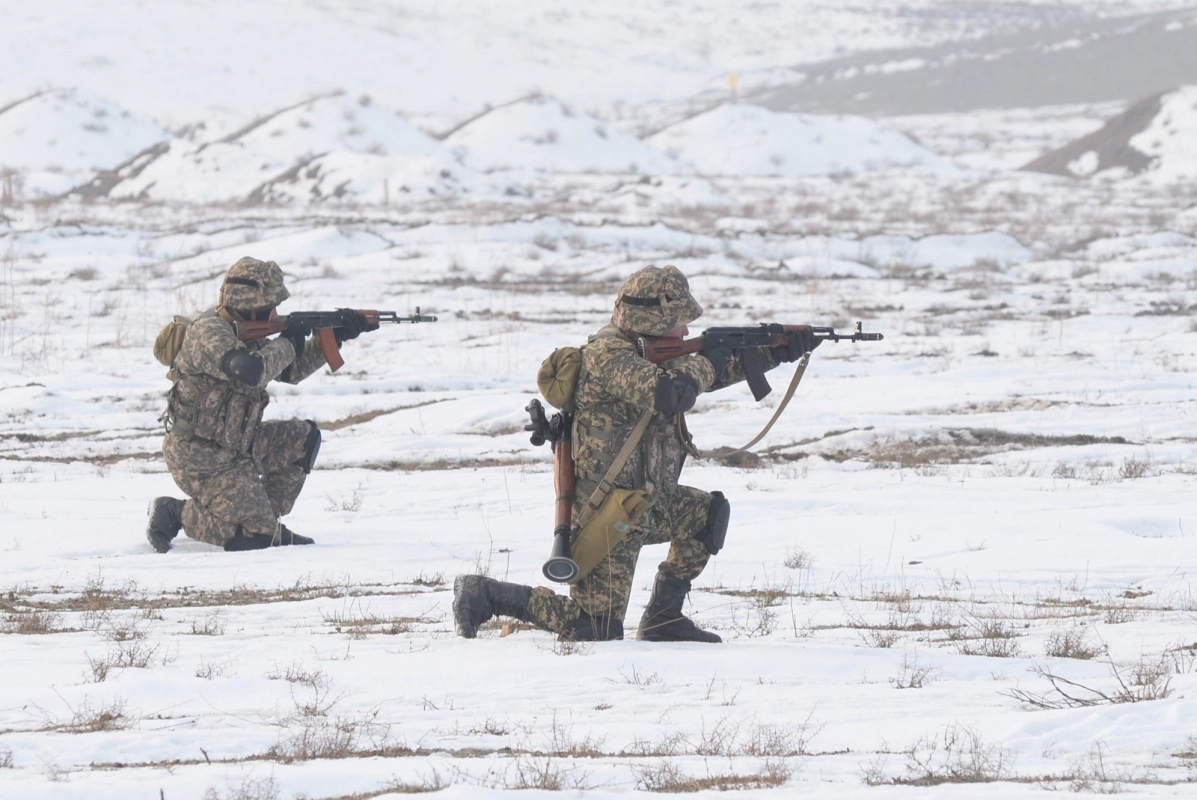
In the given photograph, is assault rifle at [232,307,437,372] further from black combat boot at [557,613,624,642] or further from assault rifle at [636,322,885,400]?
black combat boot at [557,613,624,642]

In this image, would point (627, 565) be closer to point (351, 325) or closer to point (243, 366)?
point (243, 366)

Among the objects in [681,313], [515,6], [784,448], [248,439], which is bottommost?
[784,448]

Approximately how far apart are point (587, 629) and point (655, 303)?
48.7 inches

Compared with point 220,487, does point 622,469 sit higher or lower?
higher

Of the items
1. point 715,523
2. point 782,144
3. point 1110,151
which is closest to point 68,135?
point 782,144

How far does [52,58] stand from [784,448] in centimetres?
7666

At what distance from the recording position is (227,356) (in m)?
6.52

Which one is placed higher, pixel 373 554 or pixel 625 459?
pixel 625 459

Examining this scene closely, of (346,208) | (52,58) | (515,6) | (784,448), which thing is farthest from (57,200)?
(515,6)

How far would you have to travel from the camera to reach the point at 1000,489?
8.39 metres

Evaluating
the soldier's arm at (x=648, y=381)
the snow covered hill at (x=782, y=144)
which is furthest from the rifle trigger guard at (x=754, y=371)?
the snow covered hill at (x=782, y=144)

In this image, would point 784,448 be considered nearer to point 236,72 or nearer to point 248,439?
point 248,439

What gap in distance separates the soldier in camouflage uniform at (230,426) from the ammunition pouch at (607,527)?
91.2 inches

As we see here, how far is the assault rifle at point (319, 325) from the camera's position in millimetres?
6812
